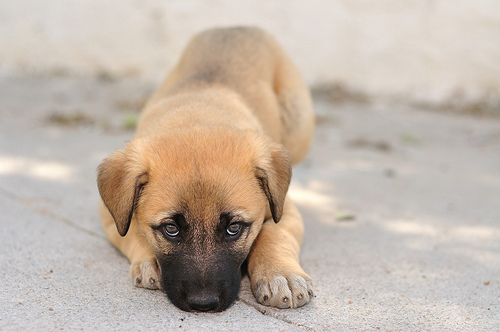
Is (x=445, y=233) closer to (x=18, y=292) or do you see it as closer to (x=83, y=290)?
(x=83, y=290)

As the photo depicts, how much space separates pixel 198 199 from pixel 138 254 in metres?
0.77

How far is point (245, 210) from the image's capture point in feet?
9.53

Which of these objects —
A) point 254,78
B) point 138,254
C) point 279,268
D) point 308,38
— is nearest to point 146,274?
point 138,254

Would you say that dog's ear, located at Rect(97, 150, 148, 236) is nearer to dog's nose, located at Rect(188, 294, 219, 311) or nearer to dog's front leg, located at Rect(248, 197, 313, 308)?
dog's nose, located at Rect(188, 294, 219, 311)

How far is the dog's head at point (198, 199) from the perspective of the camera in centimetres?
274

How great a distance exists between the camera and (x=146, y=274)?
305 cm

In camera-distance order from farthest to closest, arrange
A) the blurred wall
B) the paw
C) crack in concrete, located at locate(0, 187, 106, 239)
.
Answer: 1. the blurred wall
2. crack in concrete, located at locate(0, 187, 106, 239)
3. the paw

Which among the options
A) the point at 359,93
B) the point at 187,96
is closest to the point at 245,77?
the point at 187,96

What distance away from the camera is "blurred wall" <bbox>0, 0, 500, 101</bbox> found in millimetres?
8477

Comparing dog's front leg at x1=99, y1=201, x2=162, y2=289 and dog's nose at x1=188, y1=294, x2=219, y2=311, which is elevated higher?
dog's nose at x1=188, y1=294, x2=219, y2=311

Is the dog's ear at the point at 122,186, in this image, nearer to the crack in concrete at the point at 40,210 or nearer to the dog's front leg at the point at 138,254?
the dog's front leg at the point at 138,254

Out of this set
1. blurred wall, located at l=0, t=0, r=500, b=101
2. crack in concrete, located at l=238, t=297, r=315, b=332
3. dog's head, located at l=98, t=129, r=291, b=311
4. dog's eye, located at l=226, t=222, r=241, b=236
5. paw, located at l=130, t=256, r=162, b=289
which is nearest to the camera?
crack in concrete, located at l=238, t=297, r=315, b=332

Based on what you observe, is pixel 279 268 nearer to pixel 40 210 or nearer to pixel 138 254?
pixel 138 254

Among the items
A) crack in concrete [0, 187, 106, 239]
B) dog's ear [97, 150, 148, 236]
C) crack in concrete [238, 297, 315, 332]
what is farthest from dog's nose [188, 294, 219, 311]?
crack in concrete [0, 187, 106, 239]
